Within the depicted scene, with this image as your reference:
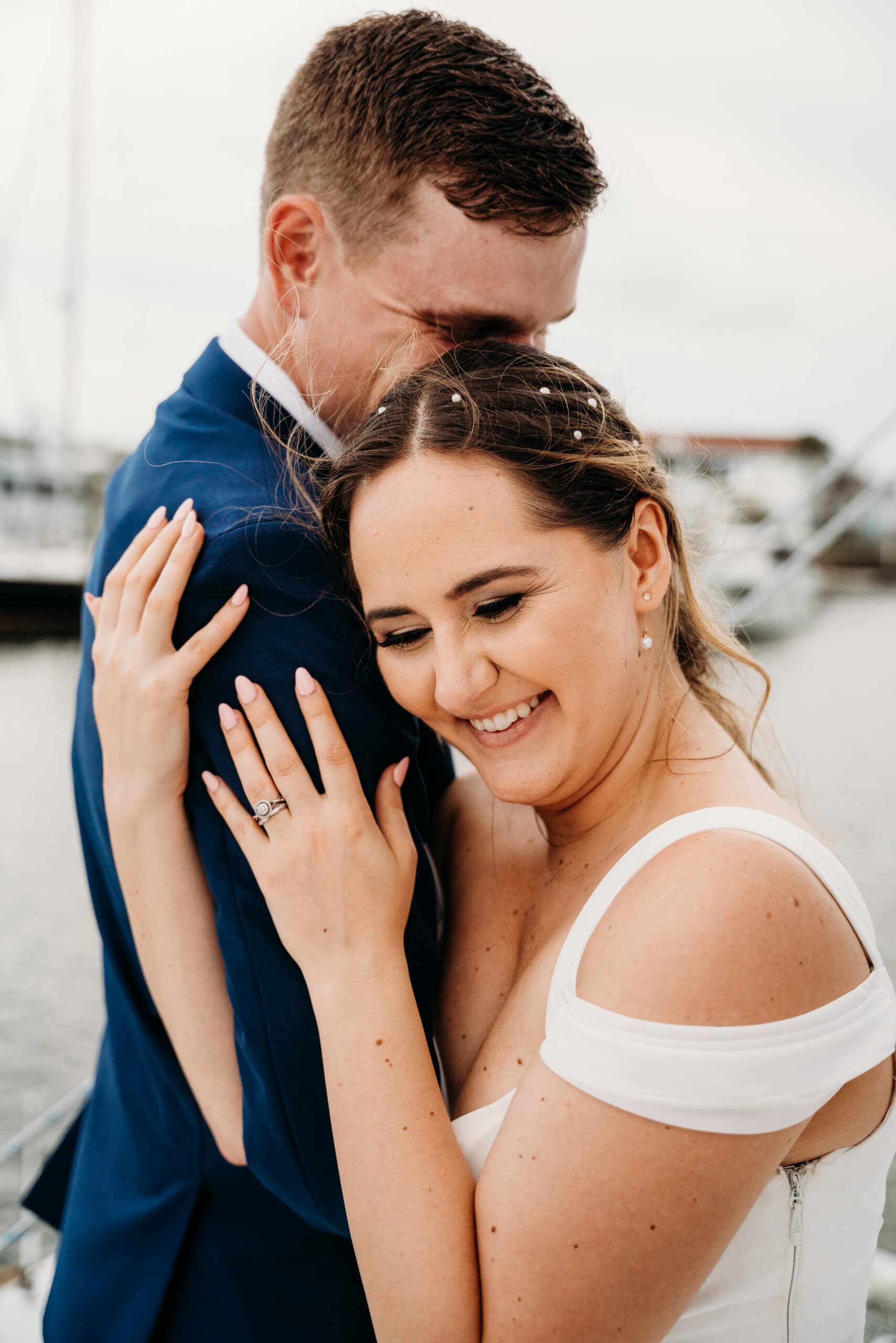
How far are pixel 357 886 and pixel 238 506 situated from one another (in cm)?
54

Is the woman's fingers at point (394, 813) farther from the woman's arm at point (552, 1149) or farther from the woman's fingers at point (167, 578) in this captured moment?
the woman's fingers at point (167, 578)

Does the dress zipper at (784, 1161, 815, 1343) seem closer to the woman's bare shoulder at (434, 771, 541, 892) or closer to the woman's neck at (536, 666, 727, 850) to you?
the woman's neck at (536, 666, 727, 850)

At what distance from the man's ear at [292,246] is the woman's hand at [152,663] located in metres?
0.46

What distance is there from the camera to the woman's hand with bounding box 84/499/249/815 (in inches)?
54.3

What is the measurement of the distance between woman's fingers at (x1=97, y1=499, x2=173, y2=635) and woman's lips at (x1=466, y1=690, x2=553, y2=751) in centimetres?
52

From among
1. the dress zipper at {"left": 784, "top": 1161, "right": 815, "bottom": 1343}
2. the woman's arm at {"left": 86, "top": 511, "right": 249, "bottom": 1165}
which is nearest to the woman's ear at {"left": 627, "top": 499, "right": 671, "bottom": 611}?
the woman's arm at {"left": 86, "top": 511, "right": 249, "bottom": 1165}

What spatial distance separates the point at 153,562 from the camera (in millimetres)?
1411

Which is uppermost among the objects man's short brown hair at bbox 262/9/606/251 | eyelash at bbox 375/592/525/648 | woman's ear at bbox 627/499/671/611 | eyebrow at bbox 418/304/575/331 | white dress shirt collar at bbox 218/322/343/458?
man's short brown hair at bbox 262/9/606/251

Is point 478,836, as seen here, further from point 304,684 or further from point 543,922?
point 304,684

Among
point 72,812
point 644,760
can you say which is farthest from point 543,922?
point 72,812

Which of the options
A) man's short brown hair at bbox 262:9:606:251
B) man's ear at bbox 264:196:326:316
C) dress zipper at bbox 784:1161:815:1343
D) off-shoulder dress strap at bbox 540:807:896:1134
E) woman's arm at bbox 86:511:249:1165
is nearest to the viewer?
off-shoulder dress strap at bbox 540:807:896:1134

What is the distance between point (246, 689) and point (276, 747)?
87 mm

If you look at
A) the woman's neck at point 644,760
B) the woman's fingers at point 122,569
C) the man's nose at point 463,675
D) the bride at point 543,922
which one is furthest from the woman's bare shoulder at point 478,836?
the woman's fingers at point 122,569

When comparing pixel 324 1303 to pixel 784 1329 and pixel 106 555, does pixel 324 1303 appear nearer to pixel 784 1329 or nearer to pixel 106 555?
pixel 784 1329
